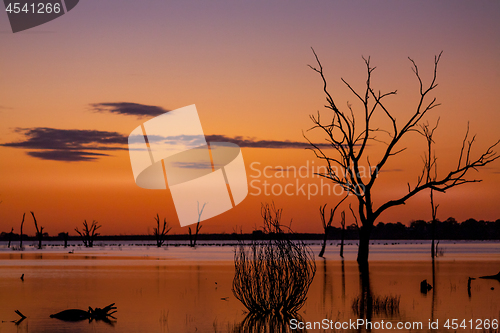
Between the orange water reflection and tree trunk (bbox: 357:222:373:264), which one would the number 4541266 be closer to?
the orange water reflection

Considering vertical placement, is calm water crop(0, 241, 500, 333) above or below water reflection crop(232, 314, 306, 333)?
below

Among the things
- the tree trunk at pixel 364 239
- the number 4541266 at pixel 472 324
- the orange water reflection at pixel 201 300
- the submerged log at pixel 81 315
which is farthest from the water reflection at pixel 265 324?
the tree trunk at pixel 364 239

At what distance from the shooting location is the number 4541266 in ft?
39.2

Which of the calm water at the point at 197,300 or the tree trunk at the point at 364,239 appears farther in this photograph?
the tree trunk at the point at 364,239

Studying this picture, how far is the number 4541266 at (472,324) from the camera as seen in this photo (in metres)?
11.9

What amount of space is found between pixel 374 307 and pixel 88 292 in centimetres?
1010

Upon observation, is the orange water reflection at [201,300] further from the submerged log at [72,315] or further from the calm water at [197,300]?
the submerged log at [72,315]

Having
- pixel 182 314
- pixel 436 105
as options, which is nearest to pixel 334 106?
pixel 436 105

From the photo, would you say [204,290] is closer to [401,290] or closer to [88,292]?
[88,292]

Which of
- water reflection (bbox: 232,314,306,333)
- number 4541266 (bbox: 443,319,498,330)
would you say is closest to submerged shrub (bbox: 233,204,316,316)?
water reflection (bbox: 232,314,306,333)

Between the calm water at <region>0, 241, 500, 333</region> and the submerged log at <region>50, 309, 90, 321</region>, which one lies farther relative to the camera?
the submerged log at <region>50, 309, 90, 321</region>

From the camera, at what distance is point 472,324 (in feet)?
40.5

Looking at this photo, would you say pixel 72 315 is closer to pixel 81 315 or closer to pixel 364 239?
pixel 81 315

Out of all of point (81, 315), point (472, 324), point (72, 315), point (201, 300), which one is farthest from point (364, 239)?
point (72, 315)
